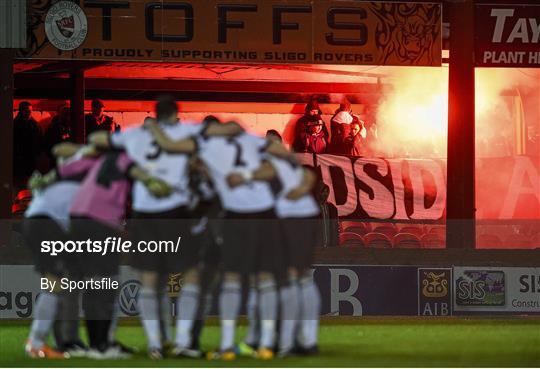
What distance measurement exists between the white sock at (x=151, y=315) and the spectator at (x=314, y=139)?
660 cm

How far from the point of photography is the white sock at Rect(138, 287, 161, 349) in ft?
43.1

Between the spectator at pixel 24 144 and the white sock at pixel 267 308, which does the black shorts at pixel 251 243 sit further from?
the spectator at pixel 24 144

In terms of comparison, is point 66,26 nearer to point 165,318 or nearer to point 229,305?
point 165,318

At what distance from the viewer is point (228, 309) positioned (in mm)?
13102

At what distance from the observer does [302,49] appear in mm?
19797

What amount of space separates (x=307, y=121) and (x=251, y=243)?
7.38 meters

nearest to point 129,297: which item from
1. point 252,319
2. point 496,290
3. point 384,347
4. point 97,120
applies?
point 252,319

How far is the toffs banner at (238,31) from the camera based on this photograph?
19359 millimetres

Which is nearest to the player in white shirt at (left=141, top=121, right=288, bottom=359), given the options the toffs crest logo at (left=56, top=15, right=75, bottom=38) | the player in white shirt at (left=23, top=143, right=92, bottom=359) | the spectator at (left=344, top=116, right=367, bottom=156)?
the player in white shirt at (left=23, top=143, right=92, bottom=359)

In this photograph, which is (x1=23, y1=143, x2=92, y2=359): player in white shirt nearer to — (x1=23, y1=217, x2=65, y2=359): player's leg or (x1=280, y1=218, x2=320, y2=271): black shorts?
(x1=23, y1=217, x2=65, y2=359): player's leg

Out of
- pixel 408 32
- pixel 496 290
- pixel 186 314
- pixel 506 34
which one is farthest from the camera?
pixel 506 34

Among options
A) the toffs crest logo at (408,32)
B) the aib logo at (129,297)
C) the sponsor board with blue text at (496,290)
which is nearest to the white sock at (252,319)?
the aib logo at (129,297)

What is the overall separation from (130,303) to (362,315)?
3.68 meters

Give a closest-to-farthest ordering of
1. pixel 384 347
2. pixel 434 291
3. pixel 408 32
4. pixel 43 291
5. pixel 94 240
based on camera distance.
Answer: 1. pixel 94 240
2. pixel 43 291
3. pixel 384 347
4. pixel 434 291
5. pixel 408 32
